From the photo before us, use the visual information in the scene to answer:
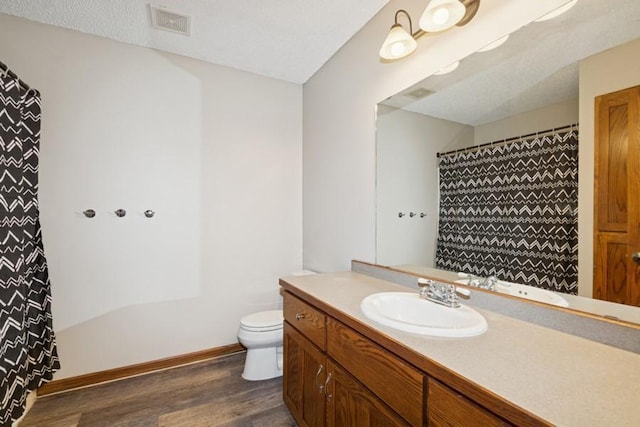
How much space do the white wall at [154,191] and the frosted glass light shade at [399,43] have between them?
1.42 metres

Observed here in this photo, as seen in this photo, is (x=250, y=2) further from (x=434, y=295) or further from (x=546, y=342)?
(x=546, y=342)

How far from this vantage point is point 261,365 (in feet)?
6.89

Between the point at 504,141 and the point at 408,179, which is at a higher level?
the point at 504,141

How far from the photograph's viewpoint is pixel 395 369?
898 mm

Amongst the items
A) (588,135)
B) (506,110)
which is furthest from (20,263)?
(588,135)

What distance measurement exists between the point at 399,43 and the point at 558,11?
2.12 ft

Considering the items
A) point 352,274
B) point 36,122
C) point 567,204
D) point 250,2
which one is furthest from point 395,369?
point 36,122

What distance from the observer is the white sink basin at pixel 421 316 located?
923 millimetres

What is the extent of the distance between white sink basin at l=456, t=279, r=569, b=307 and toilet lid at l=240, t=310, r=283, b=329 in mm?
1478

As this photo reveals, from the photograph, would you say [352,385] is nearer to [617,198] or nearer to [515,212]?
[515,212]

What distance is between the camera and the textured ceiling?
5.74ft

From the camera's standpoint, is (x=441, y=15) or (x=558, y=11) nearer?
(x=558, y=11)

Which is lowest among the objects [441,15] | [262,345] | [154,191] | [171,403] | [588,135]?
[171,403]

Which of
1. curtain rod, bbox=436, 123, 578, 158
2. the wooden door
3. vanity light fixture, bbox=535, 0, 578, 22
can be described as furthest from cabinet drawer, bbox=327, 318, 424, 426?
vanity light fixture, bbox=535, 0, 578, 22
